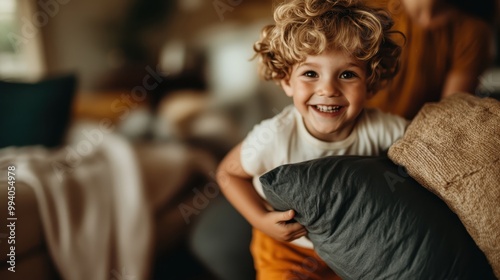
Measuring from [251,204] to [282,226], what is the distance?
0.31 ft

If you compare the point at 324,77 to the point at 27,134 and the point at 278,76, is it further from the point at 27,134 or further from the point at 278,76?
the point at 27,134

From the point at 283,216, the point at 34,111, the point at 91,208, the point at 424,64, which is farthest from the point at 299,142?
the point at 34,111

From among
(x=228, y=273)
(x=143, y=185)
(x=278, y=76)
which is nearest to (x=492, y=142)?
(x=278, y=76)

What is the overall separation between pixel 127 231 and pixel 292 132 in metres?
0.59

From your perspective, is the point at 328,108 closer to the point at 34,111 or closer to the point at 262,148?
the point at 262,148

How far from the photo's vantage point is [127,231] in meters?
1.14

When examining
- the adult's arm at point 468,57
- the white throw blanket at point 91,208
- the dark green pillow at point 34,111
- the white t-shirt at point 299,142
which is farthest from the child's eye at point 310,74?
the dark green pillow at point 34,111

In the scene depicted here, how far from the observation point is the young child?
0.77 meters

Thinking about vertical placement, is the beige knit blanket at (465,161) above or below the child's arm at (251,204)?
above

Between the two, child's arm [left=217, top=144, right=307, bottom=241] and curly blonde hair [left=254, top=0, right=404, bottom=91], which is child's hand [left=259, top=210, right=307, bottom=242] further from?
curly blonde hair [left=254, top=0, right=404, bottom=91]

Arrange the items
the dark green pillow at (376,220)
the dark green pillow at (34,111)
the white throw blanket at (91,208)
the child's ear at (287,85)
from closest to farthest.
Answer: the dark green pillow at (376,220) → the child's ear at (287,85) → the white throw blanket at (91,208) → the dark green pillow at (34,111)

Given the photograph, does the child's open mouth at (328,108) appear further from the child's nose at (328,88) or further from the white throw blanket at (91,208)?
the white throw blanket at (91,208)

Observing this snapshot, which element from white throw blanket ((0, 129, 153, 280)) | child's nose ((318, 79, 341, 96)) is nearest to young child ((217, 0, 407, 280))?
child's nose ((318, 79, 341, 96))

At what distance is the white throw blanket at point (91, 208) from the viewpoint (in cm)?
105
